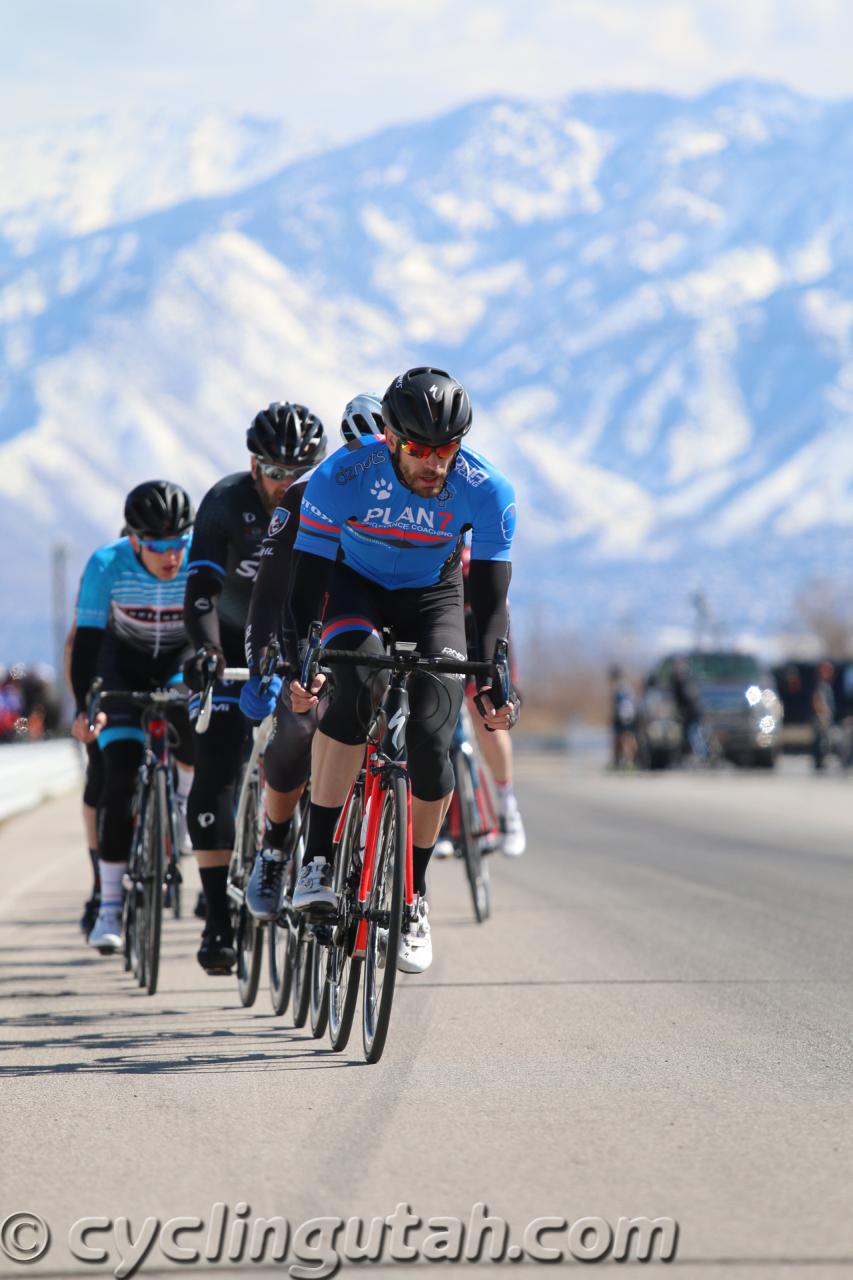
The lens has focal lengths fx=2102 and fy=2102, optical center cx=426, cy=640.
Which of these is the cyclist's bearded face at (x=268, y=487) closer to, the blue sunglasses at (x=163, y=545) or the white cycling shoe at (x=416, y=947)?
the blue sunglasses at (x=163, y=545)

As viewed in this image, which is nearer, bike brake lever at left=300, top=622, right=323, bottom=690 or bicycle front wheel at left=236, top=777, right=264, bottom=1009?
bike brake lever at left=300, top=622, right=323, bottom=690

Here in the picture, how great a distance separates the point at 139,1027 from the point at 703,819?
15594 millimetres

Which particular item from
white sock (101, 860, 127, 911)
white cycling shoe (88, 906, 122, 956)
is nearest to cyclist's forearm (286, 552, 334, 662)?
white sock (101, 860, 127, 911)

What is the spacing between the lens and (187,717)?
364 inches

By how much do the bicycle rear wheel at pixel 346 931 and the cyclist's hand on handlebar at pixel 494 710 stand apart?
475 mm

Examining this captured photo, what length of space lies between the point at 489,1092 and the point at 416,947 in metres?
0.55

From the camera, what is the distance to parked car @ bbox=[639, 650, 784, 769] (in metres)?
38.7

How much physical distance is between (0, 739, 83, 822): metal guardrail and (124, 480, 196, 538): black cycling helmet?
33.0 ft

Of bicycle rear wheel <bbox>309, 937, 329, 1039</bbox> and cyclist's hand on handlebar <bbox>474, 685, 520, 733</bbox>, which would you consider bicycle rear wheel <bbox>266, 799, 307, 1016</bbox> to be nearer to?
bicycle rear wheel <bbox>309, 937, 329, 1039</bbox>

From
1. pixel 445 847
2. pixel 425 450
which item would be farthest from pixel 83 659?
pixel 445 847

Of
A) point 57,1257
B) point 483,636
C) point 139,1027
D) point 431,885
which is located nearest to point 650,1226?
point 57,1257

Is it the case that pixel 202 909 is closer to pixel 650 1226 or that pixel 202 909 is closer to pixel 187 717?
pixel 187 717

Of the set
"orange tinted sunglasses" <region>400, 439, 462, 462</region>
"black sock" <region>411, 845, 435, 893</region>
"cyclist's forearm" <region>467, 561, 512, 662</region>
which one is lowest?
"black sock" <region>411, 845, 435, 893</region>

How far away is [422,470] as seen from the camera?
6.55 meters
